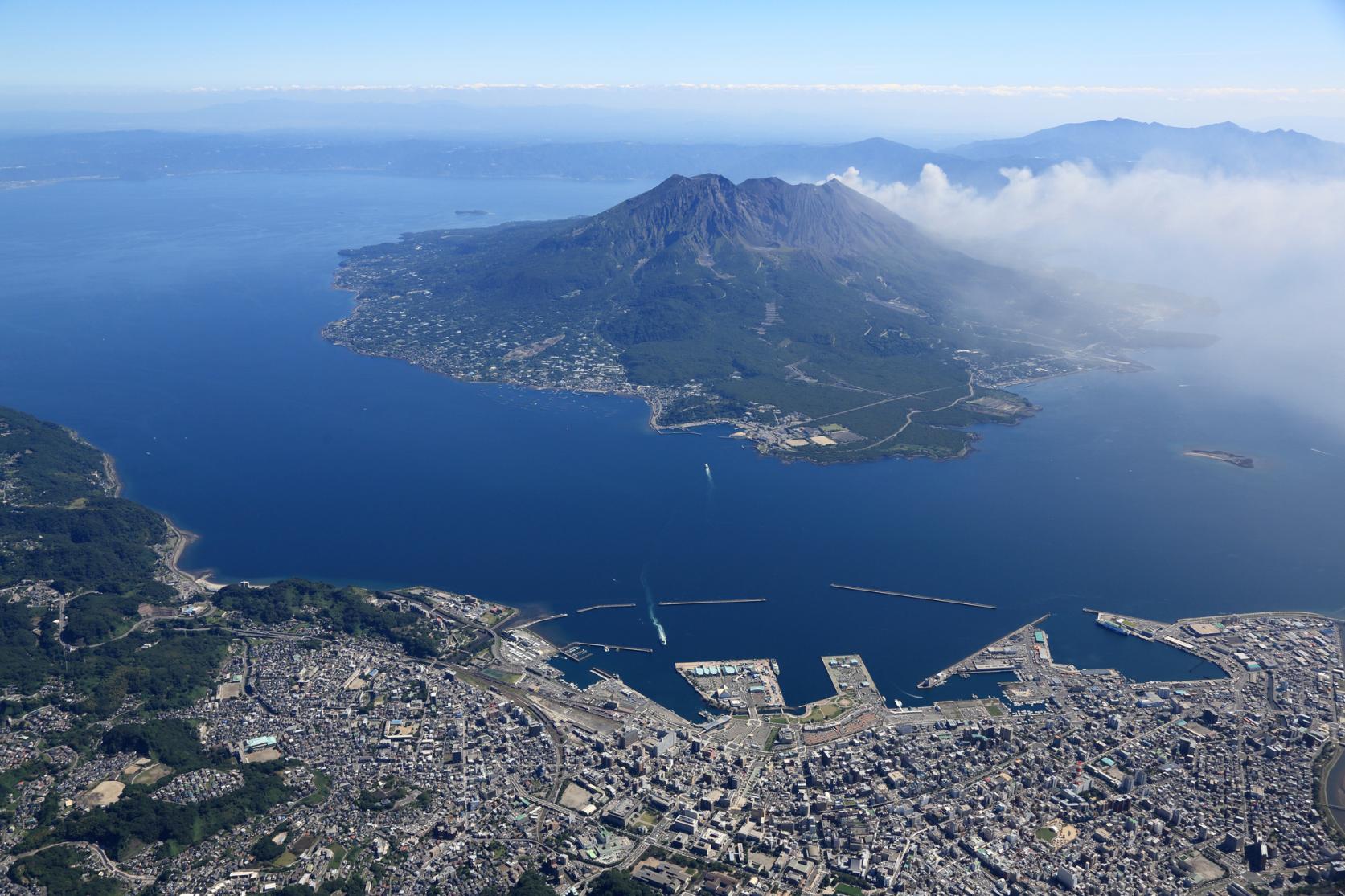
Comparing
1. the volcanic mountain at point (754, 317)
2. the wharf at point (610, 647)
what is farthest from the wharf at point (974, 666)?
the volcanic mountain at point (754, 317)

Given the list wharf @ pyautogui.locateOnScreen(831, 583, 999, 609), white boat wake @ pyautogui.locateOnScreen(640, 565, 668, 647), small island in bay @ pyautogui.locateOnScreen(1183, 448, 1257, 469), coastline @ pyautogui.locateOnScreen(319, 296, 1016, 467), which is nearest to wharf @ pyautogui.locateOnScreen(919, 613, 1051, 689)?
wharf @ pyautogui.locateOnScreen(831, 583, 999, 609)

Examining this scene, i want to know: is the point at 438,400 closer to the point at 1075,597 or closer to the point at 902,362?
the point at 902,362

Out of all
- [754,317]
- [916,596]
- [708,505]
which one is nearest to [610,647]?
[916,596]

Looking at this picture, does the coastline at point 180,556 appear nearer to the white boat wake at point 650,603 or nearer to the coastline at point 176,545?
the coastline at point 176,545

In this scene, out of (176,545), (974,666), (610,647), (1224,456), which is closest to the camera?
(974,666)

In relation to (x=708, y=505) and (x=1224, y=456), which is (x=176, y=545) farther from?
(x=1224, y=456)
